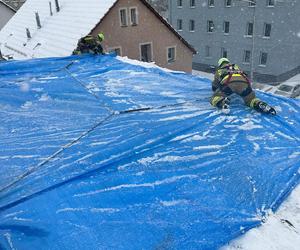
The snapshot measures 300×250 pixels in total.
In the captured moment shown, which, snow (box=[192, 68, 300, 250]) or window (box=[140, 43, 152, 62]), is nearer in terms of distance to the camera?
snow (box=[192, 68, 300, 250])

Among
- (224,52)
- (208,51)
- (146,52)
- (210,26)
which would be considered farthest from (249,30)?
(146,52)

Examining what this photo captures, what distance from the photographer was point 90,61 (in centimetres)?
709

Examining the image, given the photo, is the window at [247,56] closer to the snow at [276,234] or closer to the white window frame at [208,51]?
the white window frame at [208,51]

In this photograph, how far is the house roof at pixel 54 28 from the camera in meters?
12.2

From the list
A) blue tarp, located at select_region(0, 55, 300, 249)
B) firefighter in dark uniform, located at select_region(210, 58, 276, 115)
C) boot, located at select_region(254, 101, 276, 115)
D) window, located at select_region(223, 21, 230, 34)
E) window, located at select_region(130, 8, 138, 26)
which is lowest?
blue tarp, located at select_region(0, 55, 300, 249)

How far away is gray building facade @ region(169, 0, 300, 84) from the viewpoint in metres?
19.0

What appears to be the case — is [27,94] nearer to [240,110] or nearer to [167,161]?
[167,161]

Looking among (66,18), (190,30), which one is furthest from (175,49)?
(190,30)

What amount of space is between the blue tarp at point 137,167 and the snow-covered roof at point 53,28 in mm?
7654

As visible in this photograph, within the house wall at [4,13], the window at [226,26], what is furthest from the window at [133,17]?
the house wall at [4,13]

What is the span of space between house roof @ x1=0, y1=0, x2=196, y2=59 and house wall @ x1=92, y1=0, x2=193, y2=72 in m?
0.31

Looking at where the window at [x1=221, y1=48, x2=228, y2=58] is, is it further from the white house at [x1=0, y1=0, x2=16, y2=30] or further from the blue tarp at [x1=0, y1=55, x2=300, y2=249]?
the blue tarp at [x1=0, y1=55, x2=300, y2=249]

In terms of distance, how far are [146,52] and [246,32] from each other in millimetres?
9583

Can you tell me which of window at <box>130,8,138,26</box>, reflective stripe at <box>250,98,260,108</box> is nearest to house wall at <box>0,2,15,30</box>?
window at <box>130,8,138,26</box>
